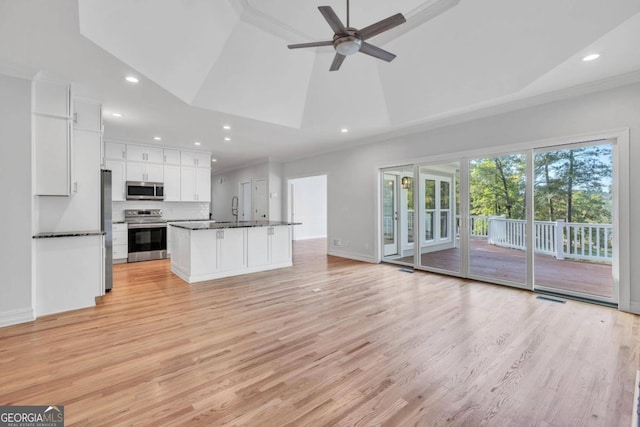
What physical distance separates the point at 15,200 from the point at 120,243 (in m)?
3.40

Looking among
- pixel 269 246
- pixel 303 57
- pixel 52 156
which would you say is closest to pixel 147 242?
pixel 269 246

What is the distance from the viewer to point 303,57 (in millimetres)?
3900

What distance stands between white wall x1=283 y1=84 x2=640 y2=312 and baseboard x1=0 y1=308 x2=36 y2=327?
5.24 m

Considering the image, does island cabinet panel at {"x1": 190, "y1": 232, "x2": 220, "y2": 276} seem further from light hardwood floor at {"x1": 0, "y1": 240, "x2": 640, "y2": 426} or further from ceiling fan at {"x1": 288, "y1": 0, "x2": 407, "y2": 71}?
ceiling fan at {"x1": 288, "y1": 0, "x2": 407, "y2": 71}

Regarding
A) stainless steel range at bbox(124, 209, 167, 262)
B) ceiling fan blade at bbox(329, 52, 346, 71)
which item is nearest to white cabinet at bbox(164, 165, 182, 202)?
stainless steel range at bbox(124, 209, 167, 262)

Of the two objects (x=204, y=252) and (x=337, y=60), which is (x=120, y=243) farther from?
(x=337, y=60)

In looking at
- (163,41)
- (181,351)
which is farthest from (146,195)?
(181,351)

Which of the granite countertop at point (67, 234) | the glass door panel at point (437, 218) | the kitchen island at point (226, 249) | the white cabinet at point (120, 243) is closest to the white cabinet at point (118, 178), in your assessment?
the white cabinet at point (120, 243)

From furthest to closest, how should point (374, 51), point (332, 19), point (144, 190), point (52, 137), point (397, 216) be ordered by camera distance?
point (144, 190)
point (397, 216)
point (52, 137)
point (374, 51)
point (332, 19)

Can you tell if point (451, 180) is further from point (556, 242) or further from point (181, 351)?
point (181, 351)

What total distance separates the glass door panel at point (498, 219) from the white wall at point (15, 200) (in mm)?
5865

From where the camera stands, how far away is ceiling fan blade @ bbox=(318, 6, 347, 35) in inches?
81.7

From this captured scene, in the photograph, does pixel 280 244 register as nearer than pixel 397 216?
Yes

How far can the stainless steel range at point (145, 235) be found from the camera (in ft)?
20.4
